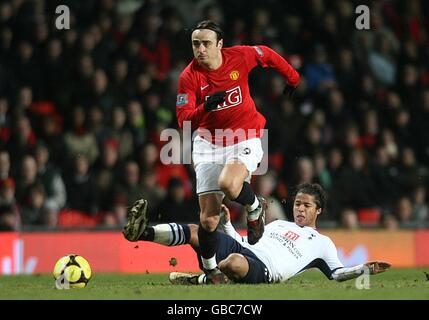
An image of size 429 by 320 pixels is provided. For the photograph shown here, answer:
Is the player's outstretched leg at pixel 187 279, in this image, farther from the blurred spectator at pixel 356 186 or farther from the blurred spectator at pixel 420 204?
the blurred spectator at pixel 420 204

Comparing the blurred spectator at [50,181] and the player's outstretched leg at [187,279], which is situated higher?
the blurred spectator at [50,181]

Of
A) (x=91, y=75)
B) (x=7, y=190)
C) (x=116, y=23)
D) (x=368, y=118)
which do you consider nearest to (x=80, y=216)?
(x=7, y=190)

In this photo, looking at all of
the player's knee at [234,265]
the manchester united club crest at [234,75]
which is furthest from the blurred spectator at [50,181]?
the player's knee at [234,265]

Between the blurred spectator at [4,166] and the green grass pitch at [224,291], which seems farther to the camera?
the blurred spectator at [4,166]

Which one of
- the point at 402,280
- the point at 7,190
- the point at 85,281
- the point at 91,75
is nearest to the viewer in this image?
the point at 85,281

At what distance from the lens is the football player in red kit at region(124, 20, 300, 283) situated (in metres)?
7.88

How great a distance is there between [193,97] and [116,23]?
18.8 ft

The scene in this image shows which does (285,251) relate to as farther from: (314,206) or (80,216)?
(80,216)

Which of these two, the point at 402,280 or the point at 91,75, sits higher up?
the point at 91,75

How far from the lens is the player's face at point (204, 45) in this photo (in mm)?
7949

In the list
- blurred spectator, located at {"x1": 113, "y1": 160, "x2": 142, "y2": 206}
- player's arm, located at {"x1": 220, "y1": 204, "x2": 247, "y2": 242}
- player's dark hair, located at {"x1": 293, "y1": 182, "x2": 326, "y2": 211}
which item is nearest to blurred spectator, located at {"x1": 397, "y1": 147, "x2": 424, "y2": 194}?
blurred spectator, located at {"x1": 113, "y1": 160, "x2": 142, "y2": 206}

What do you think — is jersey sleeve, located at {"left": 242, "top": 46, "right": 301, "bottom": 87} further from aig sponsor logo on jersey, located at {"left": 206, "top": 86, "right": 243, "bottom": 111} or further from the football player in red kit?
aig sponsor logo on jersey, located at {"left": 206, "top": 86, "right": 243, "bottom": 111}

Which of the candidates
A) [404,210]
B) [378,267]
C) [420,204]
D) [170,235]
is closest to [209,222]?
[170,235]

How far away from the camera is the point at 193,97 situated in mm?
7855
